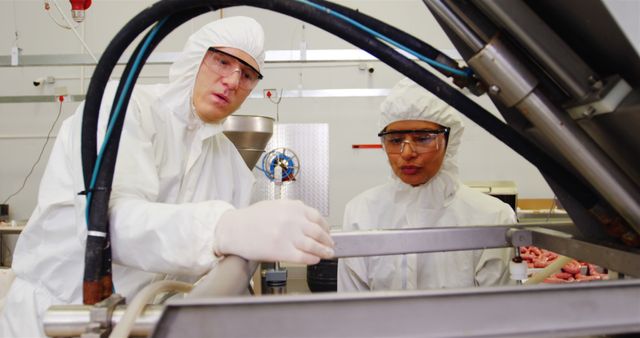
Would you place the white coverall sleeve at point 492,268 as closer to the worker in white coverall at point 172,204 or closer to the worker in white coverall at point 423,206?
the worker in white coverall at point 423,206

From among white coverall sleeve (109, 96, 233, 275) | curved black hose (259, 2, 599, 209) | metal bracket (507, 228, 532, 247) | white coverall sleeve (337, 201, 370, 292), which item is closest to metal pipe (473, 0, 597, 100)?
curved black hose (259, 2, 599, 209)

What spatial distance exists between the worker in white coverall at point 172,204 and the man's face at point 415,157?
49 cm

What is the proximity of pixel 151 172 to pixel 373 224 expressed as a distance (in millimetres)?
744

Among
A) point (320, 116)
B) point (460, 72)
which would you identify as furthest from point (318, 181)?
point (460, 72)

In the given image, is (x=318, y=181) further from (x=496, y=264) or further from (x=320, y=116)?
(x=496, y=264)

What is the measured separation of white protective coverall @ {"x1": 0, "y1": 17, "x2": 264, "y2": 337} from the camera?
64cm

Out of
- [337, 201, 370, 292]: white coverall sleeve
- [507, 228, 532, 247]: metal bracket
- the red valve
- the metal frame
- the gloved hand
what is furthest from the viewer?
the red valve

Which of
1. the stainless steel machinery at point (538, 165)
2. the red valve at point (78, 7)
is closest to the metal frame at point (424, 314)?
the stainless steel machinery at point (538, 165)

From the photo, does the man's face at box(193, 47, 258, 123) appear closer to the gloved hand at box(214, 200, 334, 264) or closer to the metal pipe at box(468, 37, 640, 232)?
the gloved hand at box(214, 200, 334, 264)

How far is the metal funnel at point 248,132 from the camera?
212cm

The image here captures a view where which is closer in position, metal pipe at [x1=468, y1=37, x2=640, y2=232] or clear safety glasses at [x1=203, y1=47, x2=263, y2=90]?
metal pipe at [x1=468, y1=37, x2=640, y2=232]

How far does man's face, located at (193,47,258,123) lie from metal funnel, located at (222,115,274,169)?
36.3 inches

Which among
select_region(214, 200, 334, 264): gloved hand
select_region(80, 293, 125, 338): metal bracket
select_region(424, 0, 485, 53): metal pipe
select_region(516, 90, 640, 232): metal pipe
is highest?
select_region(424, 0, 485, 53): metal pipe

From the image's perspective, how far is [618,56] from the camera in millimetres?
426
